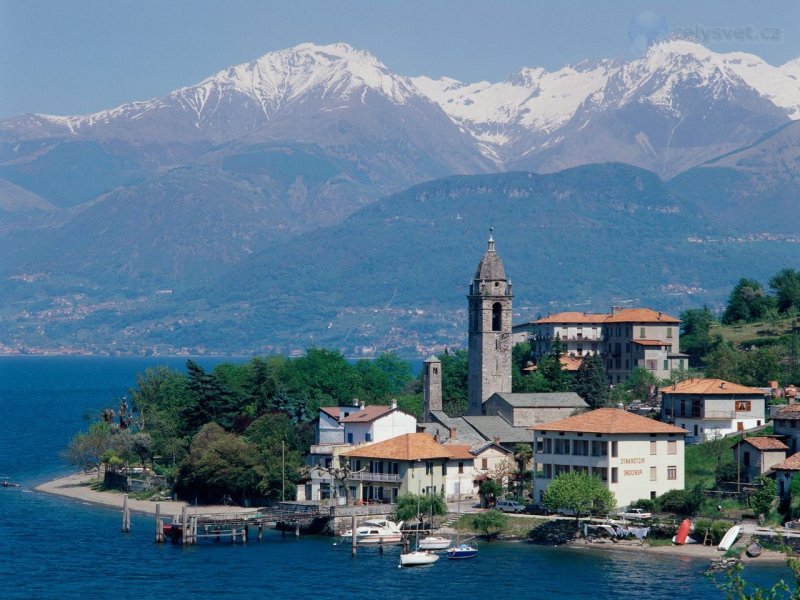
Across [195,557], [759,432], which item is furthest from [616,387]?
[195,557]

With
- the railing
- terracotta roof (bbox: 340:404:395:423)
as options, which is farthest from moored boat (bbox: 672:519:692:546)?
terracotta roof (bbox: 340:404:395:423)

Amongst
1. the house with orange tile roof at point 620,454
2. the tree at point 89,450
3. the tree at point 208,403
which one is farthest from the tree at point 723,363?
the tree at point 89,450

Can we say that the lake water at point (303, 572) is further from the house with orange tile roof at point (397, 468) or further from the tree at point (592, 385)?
the tree at point (592, 385)

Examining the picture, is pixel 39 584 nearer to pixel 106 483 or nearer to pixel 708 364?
pixel 106 483

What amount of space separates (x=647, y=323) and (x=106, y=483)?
4933cm

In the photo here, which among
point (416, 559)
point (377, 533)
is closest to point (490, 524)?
point (377, 533)

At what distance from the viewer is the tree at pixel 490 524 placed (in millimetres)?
92062

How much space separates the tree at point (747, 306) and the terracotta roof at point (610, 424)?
68.9 m

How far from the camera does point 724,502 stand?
91500 mm

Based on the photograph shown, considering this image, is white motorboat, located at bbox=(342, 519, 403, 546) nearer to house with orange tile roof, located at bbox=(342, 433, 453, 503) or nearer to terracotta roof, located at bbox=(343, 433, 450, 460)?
house with orange tile roof, located at bbox=(342, 433, 453, 503)

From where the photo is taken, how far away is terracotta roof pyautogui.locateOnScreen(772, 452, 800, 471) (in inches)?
3524

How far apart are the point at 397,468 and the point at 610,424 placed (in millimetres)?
12393

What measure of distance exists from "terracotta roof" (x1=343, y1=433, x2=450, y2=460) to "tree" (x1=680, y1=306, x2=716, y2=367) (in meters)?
53.2

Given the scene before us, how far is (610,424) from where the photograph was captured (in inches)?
3735
